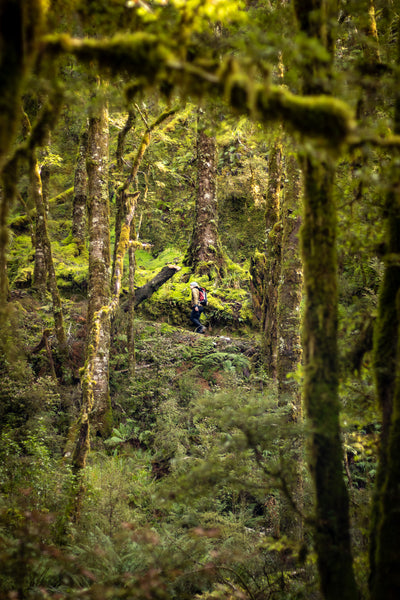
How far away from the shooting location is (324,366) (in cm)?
309

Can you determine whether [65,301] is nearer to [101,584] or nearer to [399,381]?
[101,584]

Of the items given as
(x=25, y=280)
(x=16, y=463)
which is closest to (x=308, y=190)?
(x=16, y=463)

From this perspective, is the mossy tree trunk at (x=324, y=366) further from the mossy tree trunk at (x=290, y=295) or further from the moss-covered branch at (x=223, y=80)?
the mossy tree trunk at (x=290, y=295)

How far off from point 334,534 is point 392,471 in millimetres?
669

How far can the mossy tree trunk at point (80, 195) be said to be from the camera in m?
13.8

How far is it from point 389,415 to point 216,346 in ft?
30.1

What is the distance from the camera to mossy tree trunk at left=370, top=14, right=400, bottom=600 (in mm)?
2700

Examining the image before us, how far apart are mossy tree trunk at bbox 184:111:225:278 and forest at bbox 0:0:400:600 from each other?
46.8 inches

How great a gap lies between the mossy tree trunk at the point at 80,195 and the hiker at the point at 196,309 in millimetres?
5187

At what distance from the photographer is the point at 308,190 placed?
3.21 m

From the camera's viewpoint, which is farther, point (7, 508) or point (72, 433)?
point (72, 433)

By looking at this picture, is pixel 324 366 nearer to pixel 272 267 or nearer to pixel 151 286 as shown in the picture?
pixel 272 267

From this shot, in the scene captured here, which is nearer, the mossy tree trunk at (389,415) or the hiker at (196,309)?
the mossy tree trunk at (389,415)

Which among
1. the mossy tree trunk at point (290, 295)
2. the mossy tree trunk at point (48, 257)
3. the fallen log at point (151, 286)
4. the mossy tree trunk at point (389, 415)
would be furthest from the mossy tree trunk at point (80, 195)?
the mossy tree trunk at point (389, 415)
